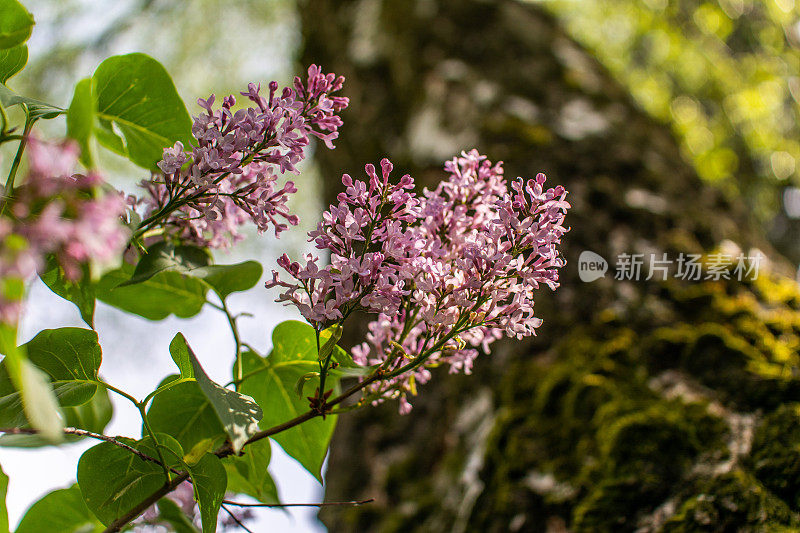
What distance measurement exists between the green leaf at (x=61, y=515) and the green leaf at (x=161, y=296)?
202 mm

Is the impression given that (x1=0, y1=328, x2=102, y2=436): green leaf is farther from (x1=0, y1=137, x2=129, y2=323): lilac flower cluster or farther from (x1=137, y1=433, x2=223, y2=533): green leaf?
(x1=0, y1=137, x2=129, y2=323): lilac flower cluster

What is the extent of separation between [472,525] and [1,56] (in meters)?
0.87

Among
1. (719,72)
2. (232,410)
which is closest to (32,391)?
(232,410)

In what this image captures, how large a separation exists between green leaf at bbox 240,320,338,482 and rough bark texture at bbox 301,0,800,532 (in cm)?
42

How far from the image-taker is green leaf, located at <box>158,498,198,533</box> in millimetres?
491

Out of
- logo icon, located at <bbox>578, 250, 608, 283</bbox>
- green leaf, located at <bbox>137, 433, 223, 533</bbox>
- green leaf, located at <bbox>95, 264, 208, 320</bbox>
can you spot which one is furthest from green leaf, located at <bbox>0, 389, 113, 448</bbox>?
logo icon, located at <bbox>578, 250, 608, 283</bbox>

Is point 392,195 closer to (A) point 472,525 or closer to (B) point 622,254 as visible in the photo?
(A) point 472,525

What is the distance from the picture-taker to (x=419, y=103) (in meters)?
1.83

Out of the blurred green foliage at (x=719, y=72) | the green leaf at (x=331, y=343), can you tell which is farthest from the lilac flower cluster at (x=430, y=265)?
the blurred green foliage at (x=719, y=72)

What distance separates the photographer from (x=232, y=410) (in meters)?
0.41

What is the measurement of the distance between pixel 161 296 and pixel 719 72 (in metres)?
4.63

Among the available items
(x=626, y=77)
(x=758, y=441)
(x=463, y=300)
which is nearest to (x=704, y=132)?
(x=626, y=77)

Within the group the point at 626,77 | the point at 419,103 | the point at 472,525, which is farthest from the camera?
the point at 626,77

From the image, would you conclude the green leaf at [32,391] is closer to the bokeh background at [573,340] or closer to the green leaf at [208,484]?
the green leaf at [208,484]
